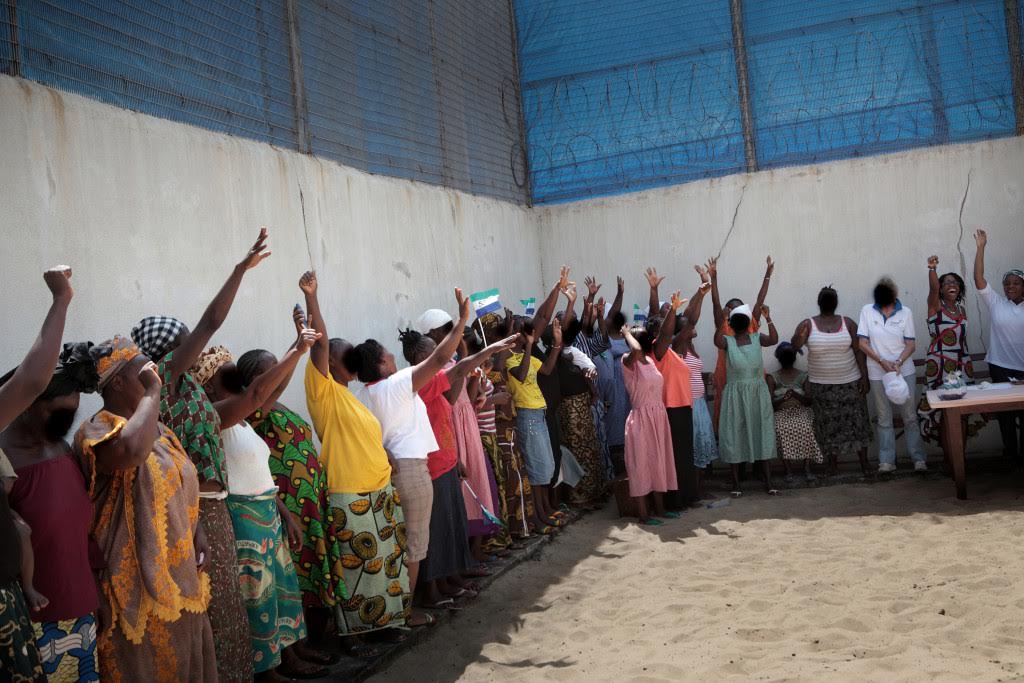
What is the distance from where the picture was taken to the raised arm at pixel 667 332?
7.87m

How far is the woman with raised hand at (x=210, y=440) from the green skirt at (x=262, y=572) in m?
0.20

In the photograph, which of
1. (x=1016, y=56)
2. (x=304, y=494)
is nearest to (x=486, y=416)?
(x=304, y=494)

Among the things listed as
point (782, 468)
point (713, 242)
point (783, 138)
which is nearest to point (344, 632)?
point (782, 468)

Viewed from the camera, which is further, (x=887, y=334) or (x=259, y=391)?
(x=887, y=334)

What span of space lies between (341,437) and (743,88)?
6866 millimetres

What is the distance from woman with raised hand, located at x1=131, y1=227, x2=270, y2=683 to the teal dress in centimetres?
570

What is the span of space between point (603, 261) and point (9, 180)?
23.8 ft

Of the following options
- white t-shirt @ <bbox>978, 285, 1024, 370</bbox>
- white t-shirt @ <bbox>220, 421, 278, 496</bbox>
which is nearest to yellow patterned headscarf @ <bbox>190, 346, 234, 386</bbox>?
white t-shirt @ <bbox>220, 421, 278, 496</bbox>

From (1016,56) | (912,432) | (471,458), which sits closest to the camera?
(471,458)

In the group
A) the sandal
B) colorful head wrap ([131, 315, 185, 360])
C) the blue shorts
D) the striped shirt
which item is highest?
colorful head wrap ([131, 315, 185, 360])

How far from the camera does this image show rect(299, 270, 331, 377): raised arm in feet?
15.3

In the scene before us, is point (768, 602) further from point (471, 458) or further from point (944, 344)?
point (944, 344)

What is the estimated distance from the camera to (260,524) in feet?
14.3

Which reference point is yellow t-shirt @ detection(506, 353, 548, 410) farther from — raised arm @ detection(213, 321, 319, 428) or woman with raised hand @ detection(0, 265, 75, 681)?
woman with raised hand @ detection(0, 265, 75, 681)
